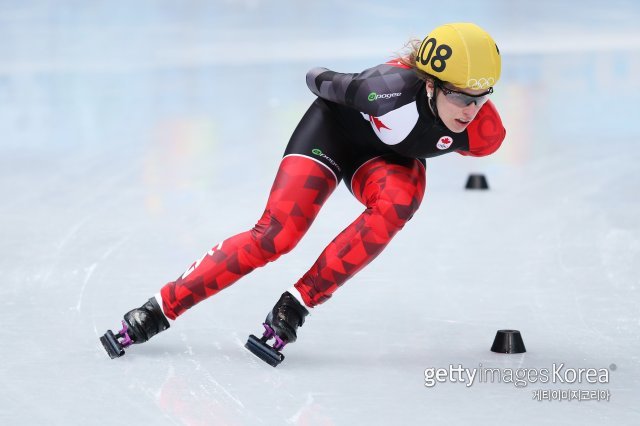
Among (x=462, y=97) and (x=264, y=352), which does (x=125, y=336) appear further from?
(x=462, y=97)

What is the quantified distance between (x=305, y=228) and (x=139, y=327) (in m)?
0.65

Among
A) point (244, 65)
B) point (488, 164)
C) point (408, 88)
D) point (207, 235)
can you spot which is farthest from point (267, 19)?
point (408, 88)

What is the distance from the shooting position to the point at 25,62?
1244 cm

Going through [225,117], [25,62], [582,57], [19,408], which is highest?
[582,57]

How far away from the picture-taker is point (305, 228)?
12.4ft

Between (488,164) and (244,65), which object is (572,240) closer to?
(488,164)

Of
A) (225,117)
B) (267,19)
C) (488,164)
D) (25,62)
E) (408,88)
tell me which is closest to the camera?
(408,88)

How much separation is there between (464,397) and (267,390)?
58 cm

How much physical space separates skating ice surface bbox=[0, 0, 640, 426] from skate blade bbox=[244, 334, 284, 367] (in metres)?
0.05

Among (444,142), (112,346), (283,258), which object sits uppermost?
(283,258)

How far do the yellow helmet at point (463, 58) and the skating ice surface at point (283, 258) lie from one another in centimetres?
94

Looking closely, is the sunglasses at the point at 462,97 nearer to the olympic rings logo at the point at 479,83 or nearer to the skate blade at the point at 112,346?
the olympic rings logo at the point at 479,83

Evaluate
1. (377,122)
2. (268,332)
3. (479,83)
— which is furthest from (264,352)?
(479,83)

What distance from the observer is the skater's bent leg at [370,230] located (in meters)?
3.64
